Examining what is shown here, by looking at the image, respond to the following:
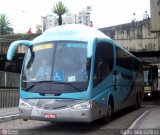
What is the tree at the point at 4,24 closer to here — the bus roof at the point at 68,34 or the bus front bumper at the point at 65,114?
the bus roof at the point at 68,34

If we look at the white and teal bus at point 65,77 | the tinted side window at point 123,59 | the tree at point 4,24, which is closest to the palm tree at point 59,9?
the tree at point 4,24

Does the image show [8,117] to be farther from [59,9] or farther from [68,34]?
[59,9]

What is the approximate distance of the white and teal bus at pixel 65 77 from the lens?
1431 centimetres

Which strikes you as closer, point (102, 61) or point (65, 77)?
point (65, 77)

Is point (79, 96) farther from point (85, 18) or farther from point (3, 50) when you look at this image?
point (85, 18)

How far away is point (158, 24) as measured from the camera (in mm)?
26297

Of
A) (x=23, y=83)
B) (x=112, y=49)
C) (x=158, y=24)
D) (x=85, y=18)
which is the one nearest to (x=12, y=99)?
(x=158, y=24)

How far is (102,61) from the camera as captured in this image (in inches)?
634

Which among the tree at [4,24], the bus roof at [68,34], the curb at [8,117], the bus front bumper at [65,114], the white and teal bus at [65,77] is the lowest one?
the curb at [8,117]

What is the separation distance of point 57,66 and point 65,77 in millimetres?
448

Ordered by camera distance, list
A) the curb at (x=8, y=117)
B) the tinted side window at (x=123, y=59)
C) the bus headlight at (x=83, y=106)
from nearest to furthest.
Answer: the bus headlight at (x=83, y=106) → the curb at (x=8, y=117) → the tinted side window at (x=123, y=59)

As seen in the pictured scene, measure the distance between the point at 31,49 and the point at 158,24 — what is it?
12.4 metres

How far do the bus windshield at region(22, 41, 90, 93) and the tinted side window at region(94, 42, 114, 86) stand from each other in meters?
0.61

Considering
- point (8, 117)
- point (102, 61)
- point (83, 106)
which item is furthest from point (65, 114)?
point (8, 117)
